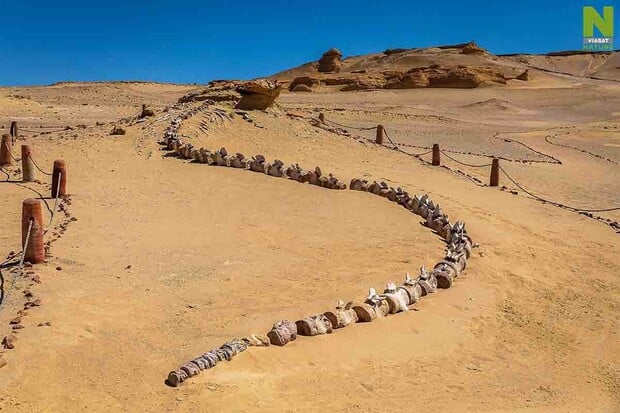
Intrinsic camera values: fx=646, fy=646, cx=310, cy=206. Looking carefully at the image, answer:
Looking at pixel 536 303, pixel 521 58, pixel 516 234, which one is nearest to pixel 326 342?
pixel 536 303

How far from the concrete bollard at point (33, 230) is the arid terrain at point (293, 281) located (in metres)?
0.20

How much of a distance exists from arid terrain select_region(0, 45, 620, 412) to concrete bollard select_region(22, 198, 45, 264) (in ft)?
0.65

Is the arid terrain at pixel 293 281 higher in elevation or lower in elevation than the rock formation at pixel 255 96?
lower

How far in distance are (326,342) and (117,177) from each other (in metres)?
8.01

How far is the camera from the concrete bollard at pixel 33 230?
696 centimetres

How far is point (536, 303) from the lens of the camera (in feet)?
23.0

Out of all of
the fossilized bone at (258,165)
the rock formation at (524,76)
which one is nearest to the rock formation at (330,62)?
the rock formation at (524,76)

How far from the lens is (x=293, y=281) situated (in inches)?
280

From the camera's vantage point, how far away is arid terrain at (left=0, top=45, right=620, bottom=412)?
4828mm

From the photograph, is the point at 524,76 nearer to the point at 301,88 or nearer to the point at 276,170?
the point at 301,88

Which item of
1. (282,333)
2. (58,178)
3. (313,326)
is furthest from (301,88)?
(282,333)

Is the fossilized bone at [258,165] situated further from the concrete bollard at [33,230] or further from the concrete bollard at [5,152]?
the concrete bollard at [33,230]

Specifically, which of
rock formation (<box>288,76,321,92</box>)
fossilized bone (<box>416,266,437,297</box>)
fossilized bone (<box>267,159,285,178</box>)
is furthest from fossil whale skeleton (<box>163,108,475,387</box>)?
rock formation (<box>288,76,321,92</box>)

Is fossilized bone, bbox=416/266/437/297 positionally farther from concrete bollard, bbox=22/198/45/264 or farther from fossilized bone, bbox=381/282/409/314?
concrete bollard, bbox=22/198/45/264
